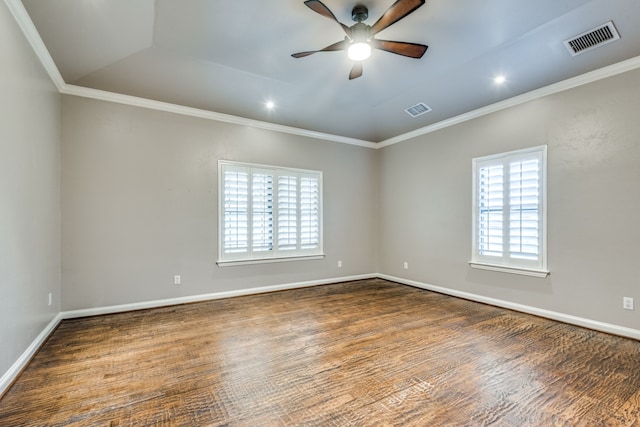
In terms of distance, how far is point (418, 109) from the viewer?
15.9ft

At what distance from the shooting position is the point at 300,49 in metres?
3.36

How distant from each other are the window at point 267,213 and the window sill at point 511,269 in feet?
8.60

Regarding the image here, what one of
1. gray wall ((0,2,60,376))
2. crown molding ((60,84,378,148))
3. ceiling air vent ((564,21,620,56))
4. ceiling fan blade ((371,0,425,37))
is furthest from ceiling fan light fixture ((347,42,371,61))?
gray wall ((0,2,60,376))

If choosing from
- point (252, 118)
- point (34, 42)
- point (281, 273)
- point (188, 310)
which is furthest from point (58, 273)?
point (252, 118)

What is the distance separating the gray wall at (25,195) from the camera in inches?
88.0

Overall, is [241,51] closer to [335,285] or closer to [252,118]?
[252,118]

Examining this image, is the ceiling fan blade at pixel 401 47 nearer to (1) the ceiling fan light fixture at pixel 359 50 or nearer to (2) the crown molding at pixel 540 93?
(1) the ceiling fan light fixture at pixel 359 50

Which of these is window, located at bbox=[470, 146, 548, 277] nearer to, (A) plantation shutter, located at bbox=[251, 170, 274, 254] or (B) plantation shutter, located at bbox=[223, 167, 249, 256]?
(A) plantation shutter, located at bbox=[251, 170, 274, 254]

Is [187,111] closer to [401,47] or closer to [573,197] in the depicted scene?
[401,47]

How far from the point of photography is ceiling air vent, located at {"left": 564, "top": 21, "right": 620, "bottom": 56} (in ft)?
9.29

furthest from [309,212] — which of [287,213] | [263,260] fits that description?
[263,260]

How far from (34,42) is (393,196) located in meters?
5.39

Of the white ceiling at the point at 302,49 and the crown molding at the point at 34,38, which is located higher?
the white ceiling at the point at 302,49

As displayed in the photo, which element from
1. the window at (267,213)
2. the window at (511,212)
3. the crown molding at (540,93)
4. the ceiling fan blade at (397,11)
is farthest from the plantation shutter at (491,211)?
the ceiling fan blade at (397,11)
